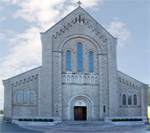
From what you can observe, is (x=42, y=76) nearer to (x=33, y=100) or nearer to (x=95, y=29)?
(x=33, y=100)

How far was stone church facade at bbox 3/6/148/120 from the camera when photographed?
2911 centimetres

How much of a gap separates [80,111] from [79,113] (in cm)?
29

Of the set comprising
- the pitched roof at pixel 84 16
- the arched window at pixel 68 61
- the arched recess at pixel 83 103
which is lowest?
the arched recess at pixel 83 103

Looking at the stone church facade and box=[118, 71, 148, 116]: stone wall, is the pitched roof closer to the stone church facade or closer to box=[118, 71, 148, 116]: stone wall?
the stone church facade

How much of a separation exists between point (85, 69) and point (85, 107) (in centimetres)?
505

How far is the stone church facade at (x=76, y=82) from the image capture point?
29109 millimetres

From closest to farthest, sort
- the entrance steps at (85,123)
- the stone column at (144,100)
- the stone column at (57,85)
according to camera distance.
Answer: the entrance steps at (85,123) < the stone column at (57,85) < the stone column at (144,100)

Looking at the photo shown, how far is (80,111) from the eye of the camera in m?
30.5

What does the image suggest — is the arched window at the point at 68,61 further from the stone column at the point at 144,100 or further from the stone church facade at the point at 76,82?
the stone column at the point at 144,100

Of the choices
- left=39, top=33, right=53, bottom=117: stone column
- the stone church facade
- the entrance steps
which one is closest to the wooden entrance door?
the stone church facade

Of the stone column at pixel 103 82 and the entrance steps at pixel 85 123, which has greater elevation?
the stone column at pixel 103 82

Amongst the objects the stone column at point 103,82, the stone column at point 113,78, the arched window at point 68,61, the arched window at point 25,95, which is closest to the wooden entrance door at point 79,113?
the stone column at point 103,82

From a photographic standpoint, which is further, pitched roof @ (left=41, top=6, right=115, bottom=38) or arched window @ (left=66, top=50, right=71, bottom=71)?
pitched roof @ (left=41, top=6, right=115, bottom=38)

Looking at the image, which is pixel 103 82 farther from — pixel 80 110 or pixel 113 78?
pixel 80 110
